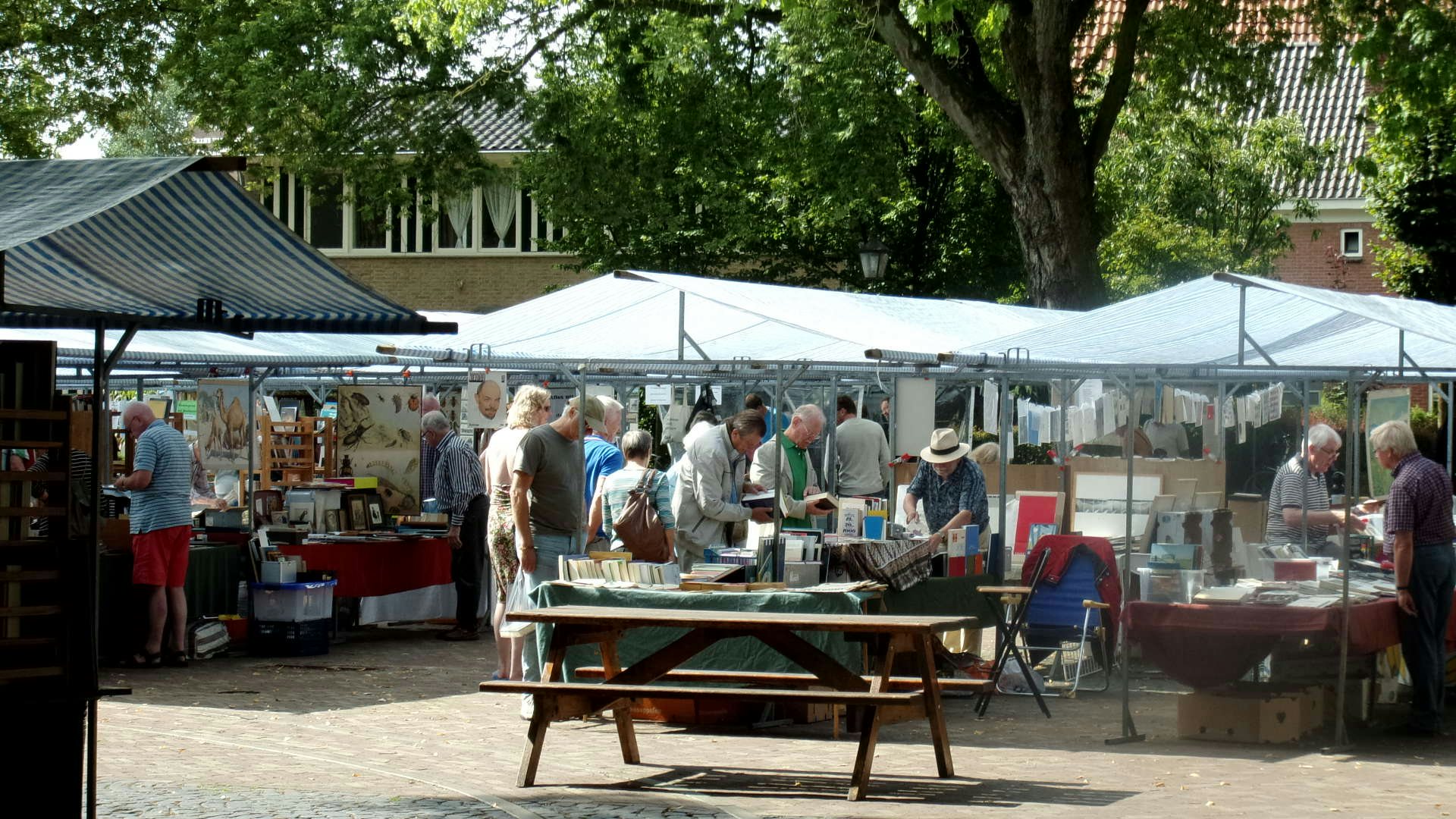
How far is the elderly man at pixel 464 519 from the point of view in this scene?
14664 millimetres

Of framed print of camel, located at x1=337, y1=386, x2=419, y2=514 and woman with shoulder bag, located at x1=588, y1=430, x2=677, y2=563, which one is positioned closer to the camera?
woman with shoulder bag, located at x1=588, y1=430, x2=677, y2=563

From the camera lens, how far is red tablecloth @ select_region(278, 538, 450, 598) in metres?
14.2

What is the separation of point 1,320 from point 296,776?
2429 millimetres

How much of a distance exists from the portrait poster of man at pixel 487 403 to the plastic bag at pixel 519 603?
4171 millimetres

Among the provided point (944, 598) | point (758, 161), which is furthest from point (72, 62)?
point (944, 598)

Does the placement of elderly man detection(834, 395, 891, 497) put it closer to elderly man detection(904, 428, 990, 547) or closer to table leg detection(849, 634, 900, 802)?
elderly man detection(904, 428, 990, 547)

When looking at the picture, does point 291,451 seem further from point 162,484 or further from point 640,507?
point 640,507

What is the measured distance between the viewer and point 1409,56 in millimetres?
18156

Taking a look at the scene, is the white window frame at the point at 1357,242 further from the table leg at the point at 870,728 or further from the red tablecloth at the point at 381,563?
the table leg at the point at 870,728

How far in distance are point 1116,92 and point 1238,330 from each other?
385 inches

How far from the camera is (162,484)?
12156mm

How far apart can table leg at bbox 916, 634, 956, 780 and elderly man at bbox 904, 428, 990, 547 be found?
3.78 meters

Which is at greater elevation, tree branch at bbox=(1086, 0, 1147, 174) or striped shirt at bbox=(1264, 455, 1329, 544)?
tree branch at bbox=(1086, 0, 1147, 174)

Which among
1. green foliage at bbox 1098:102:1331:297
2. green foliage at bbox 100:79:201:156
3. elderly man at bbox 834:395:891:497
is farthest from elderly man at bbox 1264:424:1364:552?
green foliage at bbox 1098:102:1331:297
